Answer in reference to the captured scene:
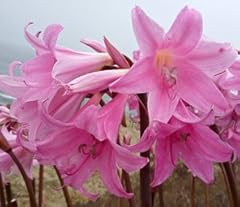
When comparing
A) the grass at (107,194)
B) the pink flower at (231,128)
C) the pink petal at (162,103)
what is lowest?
the grass at (107,194)

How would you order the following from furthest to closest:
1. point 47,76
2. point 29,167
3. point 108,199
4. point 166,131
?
point 108,199 → point 29,167 → point 47,76 → point 166,131

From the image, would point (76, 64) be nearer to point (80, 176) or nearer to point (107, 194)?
point (80, 176)

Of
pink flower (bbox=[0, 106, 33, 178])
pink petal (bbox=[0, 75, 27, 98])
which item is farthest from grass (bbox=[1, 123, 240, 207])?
pink petal (bbox=[0, 75, 27, 98])

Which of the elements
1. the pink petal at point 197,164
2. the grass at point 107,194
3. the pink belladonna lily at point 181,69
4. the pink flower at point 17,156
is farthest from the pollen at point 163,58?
the grass at point 107,194

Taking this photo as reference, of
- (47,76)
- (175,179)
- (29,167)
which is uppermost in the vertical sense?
(47,76)

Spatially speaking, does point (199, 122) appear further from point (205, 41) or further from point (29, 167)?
point (29, 167)

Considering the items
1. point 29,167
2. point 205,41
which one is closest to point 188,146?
point 205,41

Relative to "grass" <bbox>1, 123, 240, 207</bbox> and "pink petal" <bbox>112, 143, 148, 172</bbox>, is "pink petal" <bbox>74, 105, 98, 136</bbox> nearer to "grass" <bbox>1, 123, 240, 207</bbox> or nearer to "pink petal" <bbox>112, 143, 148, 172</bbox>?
"pink petal" <bbox>112, 143, 148, 172</bbox>

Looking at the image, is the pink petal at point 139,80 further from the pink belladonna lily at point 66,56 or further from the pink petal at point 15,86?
the pink petal at point 15,86
